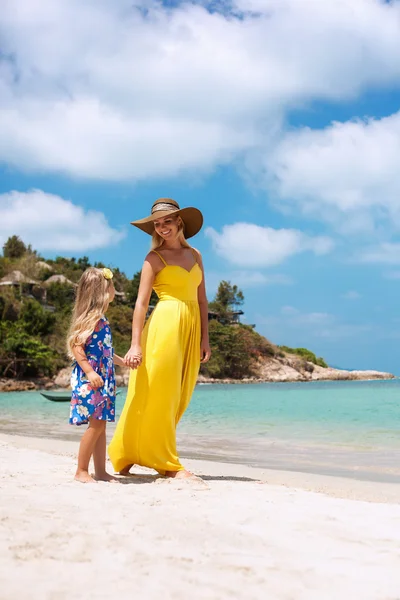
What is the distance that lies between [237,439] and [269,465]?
286cm

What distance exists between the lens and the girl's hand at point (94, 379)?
396 cm

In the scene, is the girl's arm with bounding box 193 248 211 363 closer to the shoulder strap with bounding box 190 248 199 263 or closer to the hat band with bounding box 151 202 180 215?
the shoulder strap with bounding box 190 248 199 263

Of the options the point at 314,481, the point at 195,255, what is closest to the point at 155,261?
the point at 195,255

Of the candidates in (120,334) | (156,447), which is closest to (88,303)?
(156,447)

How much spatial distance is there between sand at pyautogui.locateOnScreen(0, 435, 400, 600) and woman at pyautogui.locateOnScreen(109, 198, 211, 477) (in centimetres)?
39

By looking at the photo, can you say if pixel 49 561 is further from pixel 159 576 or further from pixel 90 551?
pixel 159 576

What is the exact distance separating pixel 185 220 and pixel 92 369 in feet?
4.38

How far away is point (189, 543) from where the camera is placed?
2.43 m

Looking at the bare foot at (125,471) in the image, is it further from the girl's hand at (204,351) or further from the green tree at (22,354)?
the green tree at (22,354)

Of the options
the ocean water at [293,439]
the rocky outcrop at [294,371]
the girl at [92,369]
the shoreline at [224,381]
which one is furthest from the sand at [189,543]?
the rocky outcrop at [294,371]

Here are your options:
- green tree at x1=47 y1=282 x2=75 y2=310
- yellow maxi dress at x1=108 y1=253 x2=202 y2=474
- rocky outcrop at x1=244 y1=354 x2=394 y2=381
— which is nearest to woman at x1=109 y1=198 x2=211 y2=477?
yellow maxi dress at x1=108 y1=253 x2=202 y2=474

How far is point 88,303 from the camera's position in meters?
4.11

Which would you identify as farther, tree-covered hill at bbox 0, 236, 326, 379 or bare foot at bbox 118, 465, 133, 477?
tree-covered hill at bbox 0, 236, 326, 379

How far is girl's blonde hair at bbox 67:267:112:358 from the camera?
404 centimetres
